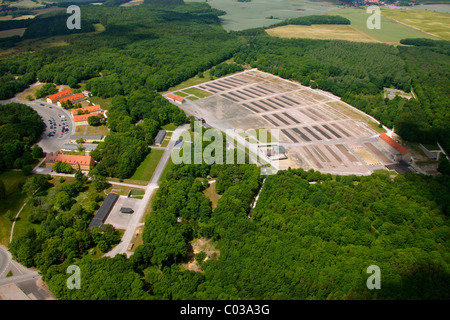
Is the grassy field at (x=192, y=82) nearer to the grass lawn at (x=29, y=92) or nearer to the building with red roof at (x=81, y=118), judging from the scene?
the building with red roof at (x=81, y=118)

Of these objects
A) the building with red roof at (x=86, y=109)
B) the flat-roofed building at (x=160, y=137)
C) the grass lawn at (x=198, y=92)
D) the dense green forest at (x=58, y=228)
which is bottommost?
the dense green forest at (x=58, y=228)

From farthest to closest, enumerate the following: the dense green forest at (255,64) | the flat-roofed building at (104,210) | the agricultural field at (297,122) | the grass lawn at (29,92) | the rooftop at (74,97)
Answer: the grass lawn at (29,92) → the rooftop at (74,97) → the dense green forest at (255,64) → the agricultural field at (297,122) → the flat-roofed building at (104,210)

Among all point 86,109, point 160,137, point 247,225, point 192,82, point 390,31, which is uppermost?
point 390,31

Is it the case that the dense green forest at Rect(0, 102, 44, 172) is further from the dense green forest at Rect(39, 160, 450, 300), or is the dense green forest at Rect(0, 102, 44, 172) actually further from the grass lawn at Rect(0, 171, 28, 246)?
the dense green forest at Rect(39, 160, 450, 300)

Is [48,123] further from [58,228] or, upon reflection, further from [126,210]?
[126,210]

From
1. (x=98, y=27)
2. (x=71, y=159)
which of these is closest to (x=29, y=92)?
(x=71, y=159)

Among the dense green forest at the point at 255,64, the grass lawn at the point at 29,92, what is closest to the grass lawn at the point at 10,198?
the dense green forest at the point at 255,64
